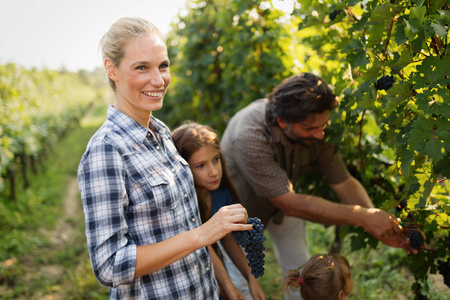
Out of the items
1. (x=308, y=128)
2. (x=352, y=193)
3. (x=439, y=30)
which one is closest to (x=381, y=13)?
(x=439, y=30)

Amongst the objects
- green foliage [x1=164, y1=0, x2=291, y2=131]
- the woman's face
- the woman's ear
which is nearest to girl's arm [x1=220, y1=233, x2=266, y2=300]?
the woman's face

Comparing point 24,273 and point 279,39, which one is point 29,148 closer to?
point 24,273

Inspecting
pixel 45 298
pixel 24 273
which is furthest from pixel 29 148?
pixel 45 298

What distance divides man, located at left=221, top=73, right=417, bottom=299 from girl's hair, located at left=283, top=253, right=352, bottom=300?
0.29 m

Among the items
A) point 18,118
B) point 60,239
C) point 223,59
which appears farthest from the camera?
point 18,118

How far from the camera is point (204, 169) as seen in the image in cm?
230

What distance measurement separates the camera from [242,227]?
4.98ft

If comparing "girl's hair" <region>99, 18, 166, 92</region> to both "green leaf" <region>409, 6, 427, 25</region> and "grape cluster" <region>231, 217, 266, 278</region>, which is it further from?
"green leaf" <region>409, 6, 427, 25</region>

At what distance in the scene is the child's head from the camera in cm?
229

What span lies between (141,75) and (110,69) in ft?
0.46

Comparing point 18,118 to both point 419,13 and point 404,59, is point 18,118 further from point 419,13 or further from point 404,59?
point 419,13

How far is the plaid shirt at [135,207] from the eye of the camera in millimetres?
1445

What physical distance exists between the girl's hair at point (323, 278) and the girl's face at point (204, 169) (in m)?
0.69

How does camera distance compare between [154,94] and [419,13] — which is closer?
[419,13]
